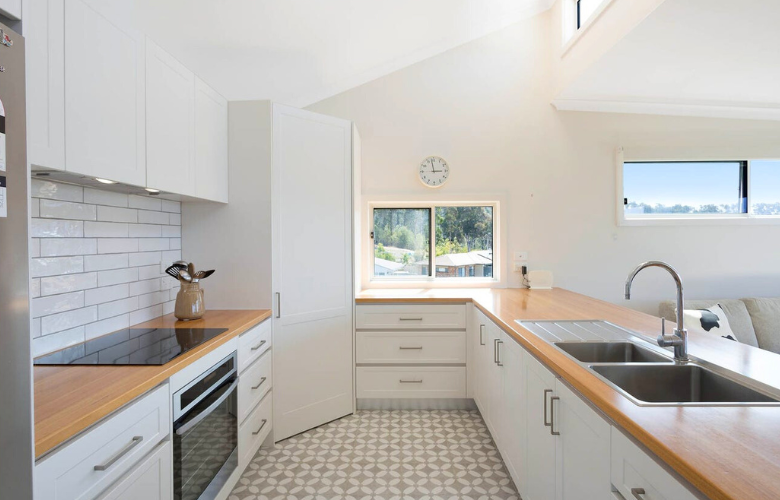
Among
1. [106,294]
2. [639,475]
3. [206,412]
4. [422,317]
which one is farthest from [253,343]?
[639,475]

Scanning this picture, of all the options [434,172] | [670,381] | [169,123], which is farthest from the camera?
[434,172]

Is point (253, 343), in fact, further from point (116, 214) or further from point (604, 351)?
point (604, 351)

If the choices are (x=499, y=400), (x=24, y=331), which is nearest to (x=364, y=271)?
(x=499, y=400)

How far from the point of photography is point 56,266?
1.52m

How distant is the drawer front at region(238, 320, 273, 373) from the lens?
1.95 meters

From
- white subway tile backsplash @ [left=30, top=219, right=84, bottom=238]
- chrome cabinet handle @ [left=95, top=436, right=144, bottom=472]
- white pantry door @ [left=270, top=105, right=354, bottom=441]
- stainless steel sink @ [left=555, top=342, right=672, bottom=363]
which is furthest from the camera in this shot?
white pantry door @ [left=270, top=105, right=354, bottom=441]

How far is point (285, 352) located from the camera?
244 centimetres

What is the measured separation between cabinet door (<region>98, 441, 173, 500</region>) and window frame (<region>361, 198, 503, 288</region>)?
2.27 m

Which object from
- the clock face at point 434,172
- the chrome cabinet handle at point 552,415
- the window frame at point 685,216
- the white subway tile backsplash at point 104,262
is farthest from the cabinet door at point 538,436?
the window frame at point 685,216

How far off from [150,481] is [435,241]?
277cm

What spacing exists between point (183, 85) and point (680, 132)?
3.87 metres

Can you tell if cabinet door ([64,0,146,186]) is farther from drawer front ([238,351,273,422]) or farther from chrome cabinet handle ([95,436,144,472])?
drawer front ([238,351,273,422])

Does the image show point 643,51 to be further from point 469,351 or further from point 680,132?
point 469,351

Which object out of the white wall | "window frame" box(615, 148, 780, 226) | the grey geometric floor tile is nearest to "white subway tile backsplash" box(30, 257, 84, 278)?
the grey geometric floor tile
